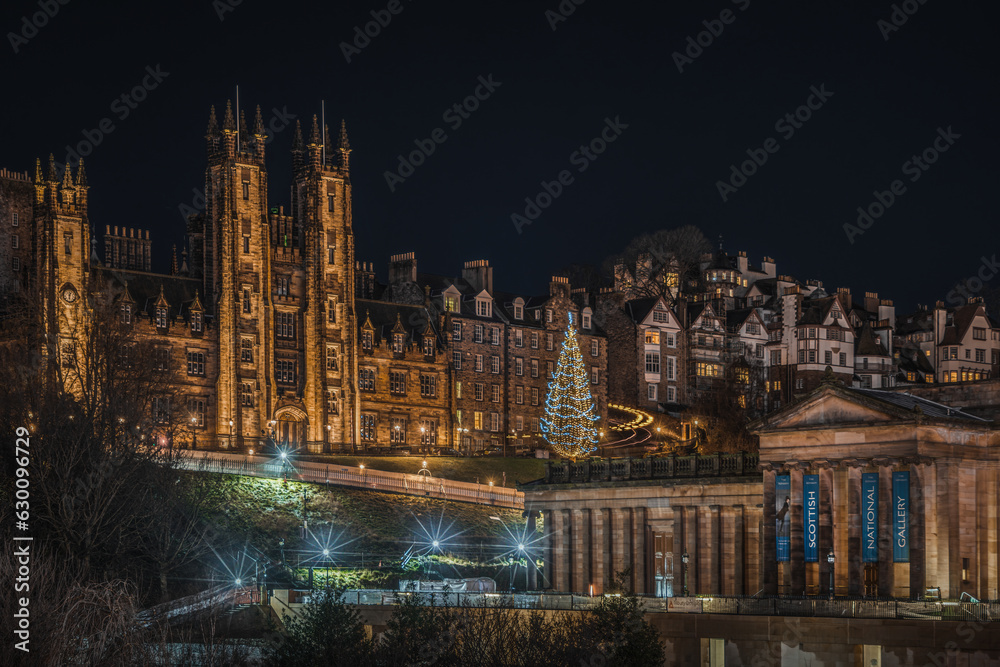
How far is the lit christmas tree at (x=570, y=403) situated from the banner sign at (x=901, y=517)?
6065cm

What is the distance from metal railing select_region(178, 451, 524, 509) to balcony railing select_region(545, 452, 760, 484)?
59.1 ft

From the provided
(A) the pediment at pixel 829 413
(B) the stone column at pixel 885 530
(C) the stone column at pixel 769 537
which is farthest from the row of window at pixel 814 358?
(B) the stone column at pixel 885 530

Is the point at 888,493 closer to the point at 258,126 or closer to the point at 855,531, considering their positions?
the point at 855,531

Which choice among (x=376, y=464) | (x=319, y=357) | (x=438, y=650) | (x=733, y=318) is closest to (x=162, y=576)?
(x=438, y=650)

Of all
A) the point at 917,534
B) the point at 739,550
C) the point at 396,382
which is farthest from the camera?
the point at 396,382

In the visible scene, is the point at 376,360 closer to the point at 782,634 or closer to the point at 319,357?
the point at 319,357

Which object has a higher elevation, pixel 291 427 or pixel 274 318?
pixel 274 318

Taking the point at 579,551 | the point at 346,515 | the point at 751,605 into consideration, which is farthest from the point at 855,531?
the point at 346,515

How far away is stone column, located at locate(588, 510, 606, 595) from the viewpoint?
8175cm

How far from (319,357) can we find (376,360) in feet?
21.4

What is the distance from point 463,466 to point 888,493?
2139 inches

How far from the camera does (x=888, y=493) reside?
214 ft

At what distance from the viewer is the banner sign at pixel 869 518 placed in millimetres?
65625

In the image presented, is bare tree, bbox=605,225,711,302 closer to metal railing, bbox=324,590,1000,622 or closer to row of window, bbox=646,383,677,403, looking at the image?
row of window, bbox=646,383,677,403
